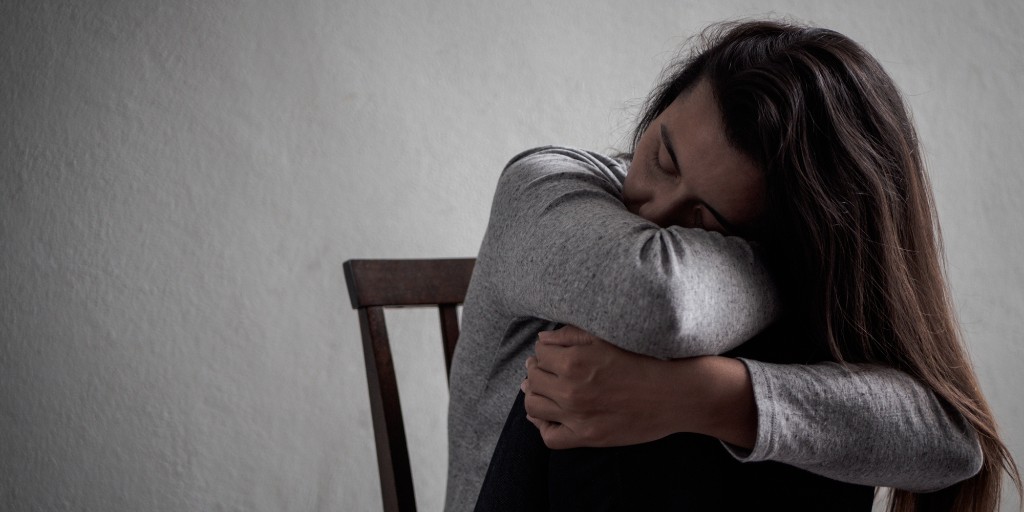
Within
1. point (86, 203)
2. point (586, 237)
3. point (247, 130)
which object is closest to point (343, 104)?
point (247, 130)

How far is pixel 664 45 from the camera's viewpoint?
4.74ft

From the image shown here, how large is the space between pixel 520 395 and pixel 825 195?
11.6 inches

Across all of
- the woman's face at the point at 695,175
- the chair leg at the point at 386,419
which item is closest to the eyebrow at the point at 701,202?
the woman's face at the point at 695,175

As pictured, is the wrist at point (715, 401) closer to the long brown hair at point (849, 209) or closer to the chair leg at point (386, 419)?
the long brown hair at point (849, 209)

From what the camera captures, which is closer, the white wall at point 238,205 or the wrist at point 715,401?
the wrist at point 715,401

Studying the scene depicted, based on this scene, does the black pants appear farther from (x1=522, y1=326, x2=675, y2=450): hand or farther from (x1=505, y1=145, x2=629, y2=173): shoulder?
(x1=505, y1=145, x2=629, y2=173): shoulder

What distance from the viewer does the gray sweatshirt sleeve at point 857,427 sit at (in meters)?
0.56

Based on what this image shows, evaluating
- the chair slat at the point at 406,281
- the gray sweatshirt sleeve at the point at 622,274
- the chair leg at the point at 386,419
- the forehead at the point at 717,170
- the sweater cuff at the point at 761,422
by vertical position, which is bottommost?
the chair leg at the point at 386,419

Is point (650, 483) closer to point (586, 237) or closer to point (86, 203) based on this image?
point (586, 237)

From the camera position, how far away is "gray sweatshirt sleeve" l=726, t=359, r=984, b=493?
558 millimetres

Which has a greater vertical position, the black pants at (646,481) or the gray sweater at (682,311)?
the gray sweater at (682,311)

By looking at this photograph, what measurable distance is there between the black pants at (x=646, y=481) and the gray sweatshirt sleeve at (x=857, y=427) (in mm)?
26

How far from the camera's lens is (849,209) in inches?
24.4

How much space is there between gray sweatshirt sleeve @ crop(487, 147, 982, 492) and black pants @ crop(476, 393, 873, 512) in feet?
0.09
